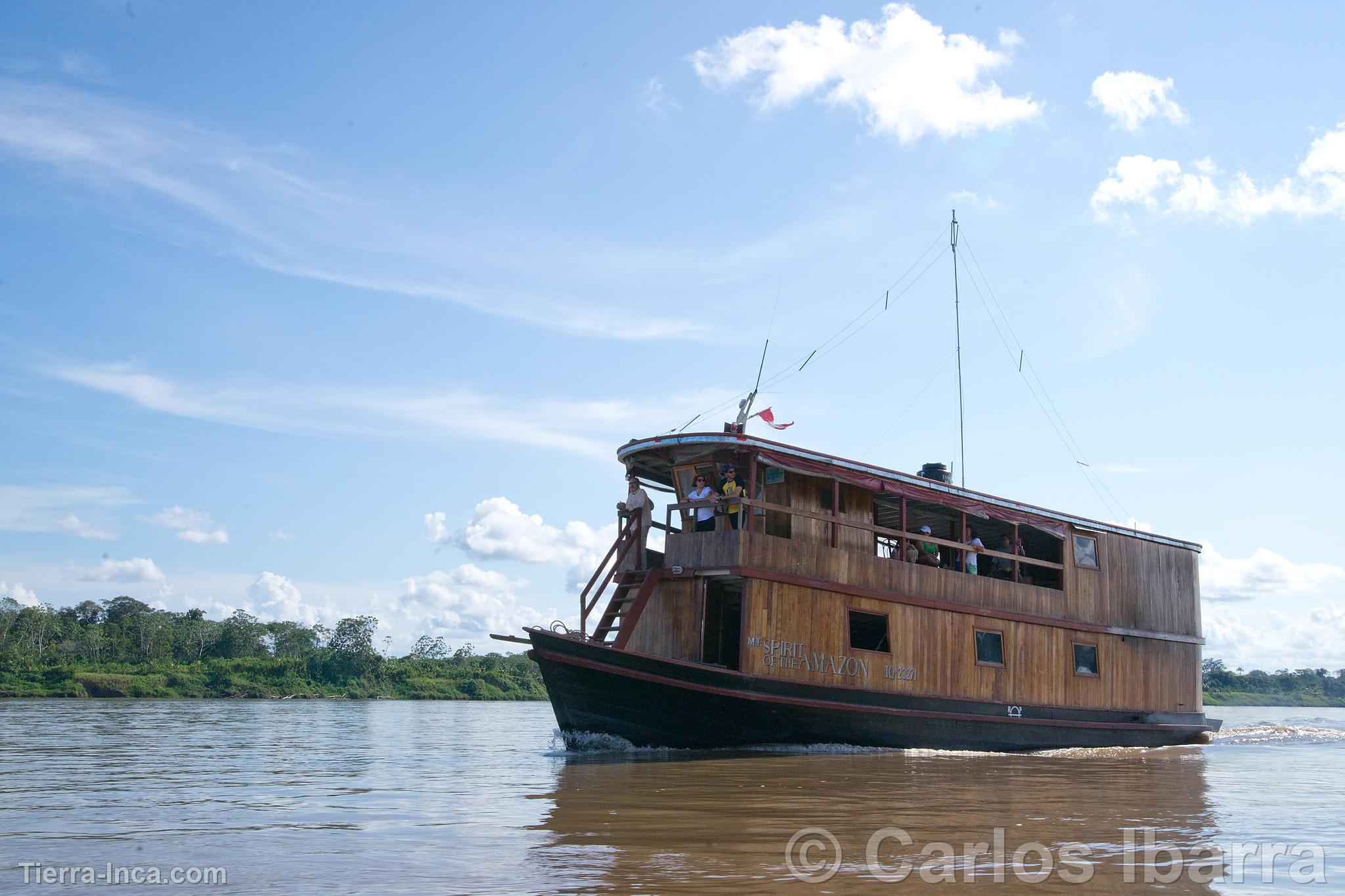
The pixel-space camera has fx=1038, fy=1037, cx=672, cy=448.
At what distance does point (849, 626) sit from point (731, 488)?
108 inches

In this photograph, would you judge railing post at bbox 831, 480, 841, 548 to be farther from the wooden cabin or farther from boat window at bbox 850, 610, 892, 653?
boat window at bbox 850, 610, 892, 653

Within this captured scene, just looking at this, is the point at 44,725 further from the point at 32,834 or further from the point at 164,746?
the point at 32,834

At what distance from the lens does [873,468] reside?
14875mm

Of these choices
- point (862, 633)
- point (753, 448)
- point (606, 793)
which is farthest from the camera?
point (862, 633)

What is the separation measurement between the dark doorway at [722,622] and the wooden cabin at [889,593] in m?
0.03

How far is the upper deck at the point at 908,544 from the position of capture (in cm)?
1387

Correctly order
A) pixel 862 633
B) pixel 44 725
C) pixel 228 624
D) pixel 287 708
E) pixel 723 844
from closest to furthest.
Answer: pixel 723 844
pixel 862 633
pixel 44 725
pixel 287 708
pixel 228 624

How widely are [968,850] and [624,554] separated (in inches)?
353

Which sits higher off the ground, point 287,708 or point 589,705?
point 589,705

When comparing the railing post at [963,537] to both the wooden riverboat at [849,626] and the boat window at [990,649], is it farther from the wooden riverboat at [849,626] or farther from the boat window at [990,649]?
the boat window at [990,649]

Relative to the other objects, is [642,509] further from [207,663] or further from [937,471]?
[207,663]

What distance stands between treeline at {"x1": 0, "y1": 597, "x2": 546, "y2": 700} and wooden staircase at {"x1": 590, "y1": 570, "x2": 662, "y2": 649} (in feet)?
97.6

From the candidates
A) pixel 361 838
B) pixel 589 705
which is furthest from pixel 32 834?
pixel 589 705

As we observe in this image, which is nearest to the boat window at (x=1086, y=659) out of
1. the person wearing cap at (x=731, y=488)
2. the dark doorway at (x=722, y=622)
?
the dark doorway at (x=722, y=622)
